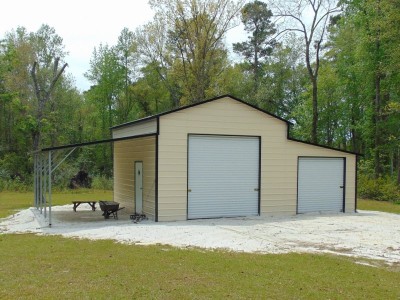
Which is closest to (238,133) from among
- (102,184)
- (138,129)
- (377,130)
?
(138,129)

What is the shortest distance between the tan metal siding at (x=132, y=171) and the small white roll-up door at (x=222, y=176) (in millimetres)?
1145

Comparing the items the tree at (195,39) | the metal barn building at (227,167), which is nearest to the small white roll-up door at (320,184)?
the metal barn building at (227,167)

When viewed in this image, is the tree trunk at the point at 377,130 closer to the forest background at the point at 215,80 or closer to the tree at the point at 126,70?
the forest background at the point at 215,80

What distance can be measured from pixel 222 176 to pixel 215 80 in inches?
654

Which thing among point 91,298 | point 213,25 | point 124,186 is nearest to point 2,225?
point 124,186

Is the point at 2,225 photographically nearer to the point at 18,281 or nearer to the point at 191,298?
the point at 18,281

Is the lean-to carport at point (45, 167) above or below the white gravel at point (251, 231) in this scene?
above

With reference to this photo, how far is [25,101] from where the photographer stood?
98.2 feet

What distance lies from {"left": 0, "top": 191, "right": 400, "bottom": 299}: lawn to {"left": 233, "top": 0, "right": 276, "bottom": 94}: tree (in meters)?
26.7

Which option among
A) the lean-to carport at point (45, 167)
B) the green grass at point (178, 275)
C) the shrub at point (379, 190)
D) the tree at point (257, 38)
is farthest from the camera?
the tree at point (257, 38)

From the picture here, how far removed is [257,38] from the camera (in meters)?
33.7

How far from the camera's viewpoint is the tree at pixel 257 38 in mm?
32781

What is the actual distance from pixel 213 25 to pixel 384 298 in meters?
23.7

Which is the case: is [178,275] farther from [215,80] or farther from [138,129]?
[215,80]
